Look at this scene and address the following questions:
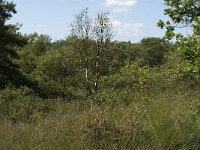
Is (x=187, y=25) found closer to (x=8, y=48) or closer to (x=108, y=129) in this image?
(x=108, y=129)

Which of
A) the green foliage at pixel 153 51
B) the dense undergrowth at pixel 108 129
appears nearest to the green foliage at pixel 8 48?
the dense undergrowth at pixel 108 129

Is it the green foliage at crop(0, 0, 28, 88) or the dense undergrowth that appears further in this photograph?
the green foliage at crop(0, 0, 28, 88)

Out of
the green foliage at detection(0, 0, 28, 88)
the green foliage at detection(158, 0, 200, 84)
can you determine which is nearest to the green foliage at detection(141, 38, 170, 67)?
the green foliage at detection(0, 0, 28, 88)

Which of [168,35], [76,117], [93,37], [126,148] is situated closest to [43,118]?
[76,117]

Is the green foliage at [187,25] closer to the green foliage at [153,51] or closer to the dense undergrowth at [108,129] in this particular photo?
the dense undergrowth at [108,129]

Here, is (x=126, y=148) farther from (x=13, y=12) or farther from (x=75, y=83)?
(x=75, y=83)

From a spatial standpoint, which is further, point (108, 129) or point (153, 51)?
point (153, 51)

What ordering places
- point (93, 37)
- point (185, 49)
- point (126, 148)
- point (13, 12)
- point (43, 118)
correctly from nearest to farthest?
point (126, 148)
point (185, 49)
point (43, 118)
point (13, 12)
point (93, 37)

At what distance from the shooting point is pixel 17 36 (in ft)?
106

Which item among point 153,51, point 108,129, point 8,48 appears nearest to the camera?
point 108,129

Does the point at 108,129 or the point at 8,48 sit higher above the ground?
the point at 8,48

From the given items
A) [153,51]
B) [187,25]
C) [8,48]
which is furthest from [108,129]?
[153,51]

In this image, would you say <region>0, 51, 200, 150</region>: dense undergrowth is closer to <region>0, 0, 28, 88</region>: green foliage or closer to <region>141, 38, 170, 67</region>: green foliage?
<region>0, 0, 28, 88</region>: green foliage

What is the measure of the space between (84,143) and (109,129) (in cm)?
45
